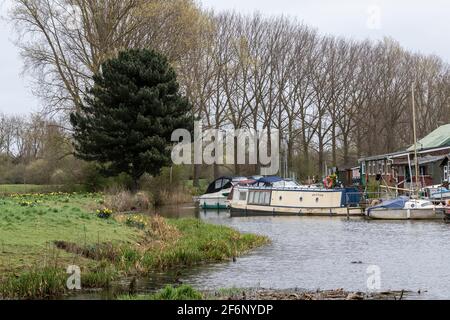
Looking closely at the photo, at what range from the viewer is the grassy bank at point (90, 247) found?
1505 cm

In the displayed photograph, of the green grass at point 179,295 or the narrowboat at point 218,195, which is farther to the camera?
the narrowboat at point 218,195

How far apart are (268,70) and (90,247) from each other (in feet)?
187

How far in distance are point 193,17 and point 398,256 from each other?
3745 centimetres

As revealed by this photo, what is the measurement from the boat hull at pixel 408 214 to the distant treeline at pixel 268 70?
22778 millimetres

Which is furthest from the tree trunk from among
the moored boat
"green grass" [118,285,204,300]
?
"green grass" [118,285,204,300]

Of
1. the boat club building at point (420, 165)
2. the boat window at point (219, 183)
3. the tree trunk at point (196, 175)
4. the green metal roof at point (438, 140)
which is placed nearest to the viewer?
the boat club building at point (420, 165)

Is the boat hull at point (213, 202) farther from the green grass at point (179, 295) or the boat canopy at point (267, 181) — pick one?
the green grass at point (179, 295)

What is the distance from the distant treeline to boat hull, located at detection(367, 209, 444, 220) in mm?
22778

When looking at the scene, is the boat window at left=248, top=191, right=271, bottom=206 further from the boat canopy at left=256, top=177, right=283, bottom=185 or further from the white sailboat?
the white sailboat

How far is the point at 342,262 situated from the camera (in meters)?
20.8

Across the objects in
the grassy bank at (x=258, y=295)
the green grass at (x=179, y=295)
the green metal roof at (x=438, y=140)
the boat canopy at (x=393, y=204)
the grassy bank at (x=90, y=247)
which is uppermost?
the green metal roof at (x=438, y=140)

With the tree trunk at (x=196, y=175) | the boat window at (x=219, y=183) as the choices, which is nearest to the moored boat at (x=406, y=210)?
the boat window at (x=219, y=183)

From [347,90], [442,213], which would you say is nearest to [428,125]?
[347,90]

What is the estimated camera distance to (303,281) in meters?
17.3
